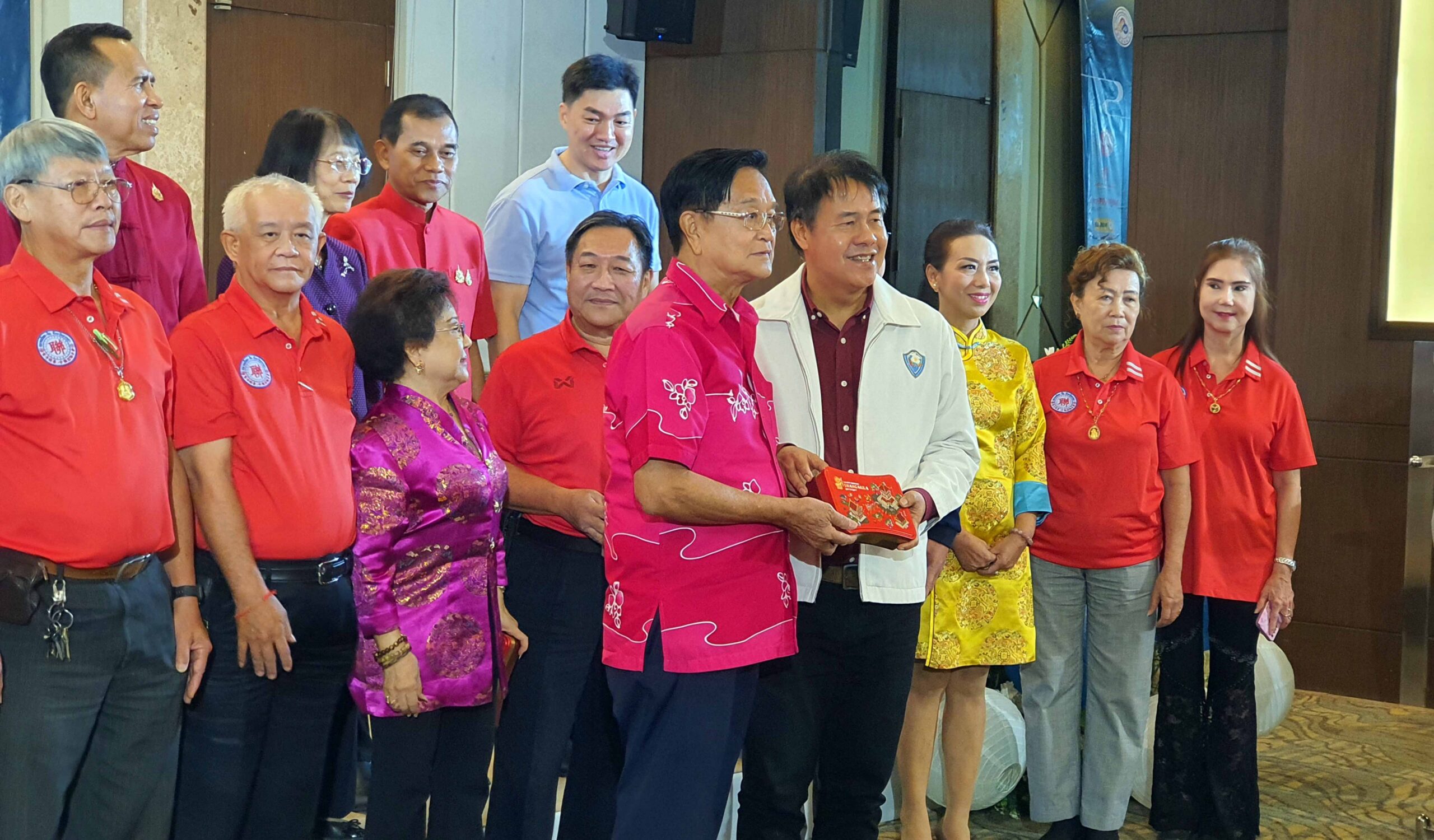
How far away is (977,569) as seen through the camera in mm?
3078

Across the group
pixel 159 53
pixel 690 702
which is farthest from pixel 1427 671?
pixel 159 53

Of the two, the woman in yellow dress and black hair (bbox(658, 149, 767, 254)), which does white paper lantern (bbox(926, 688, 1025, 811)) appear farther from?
black hair (bbox(658, 149, 767, 254))

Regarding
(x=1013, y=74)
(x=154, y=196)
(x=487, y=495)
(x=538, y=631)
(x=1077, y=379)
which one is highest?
(x=1013, y=74)

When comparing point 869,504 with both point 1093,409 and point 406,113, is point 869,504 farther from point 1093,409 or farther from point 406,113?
point 406,113

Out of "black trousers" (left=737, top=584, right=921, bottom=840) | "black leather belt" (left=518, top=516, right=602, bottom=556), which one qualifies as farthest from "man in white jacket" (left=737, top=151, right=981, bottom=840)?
"black leather belt" (left=518, top=516, right=602, bottom=556)

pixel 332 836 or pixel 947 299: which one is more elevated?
pixel 947 299

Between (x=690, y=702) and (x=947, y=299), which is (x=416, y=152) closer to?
(x=947, y=299)

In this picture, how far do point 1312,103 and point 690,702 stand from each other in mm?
4256

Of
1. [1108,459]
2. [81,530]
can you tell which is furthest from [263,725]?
[1108,459]

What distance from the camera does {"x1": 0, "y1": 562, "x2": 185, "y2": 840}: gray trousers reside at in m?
2.12

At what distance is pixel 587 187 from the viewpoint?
3.62 metres

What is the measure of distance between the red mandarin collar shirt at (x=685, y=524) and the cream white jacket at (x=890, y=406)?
317 millimetres

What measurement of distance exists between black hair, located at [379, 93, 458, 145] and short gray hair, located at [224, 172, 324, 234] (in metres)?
0.72

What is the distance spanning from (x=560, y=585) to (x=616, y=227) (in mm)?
769
